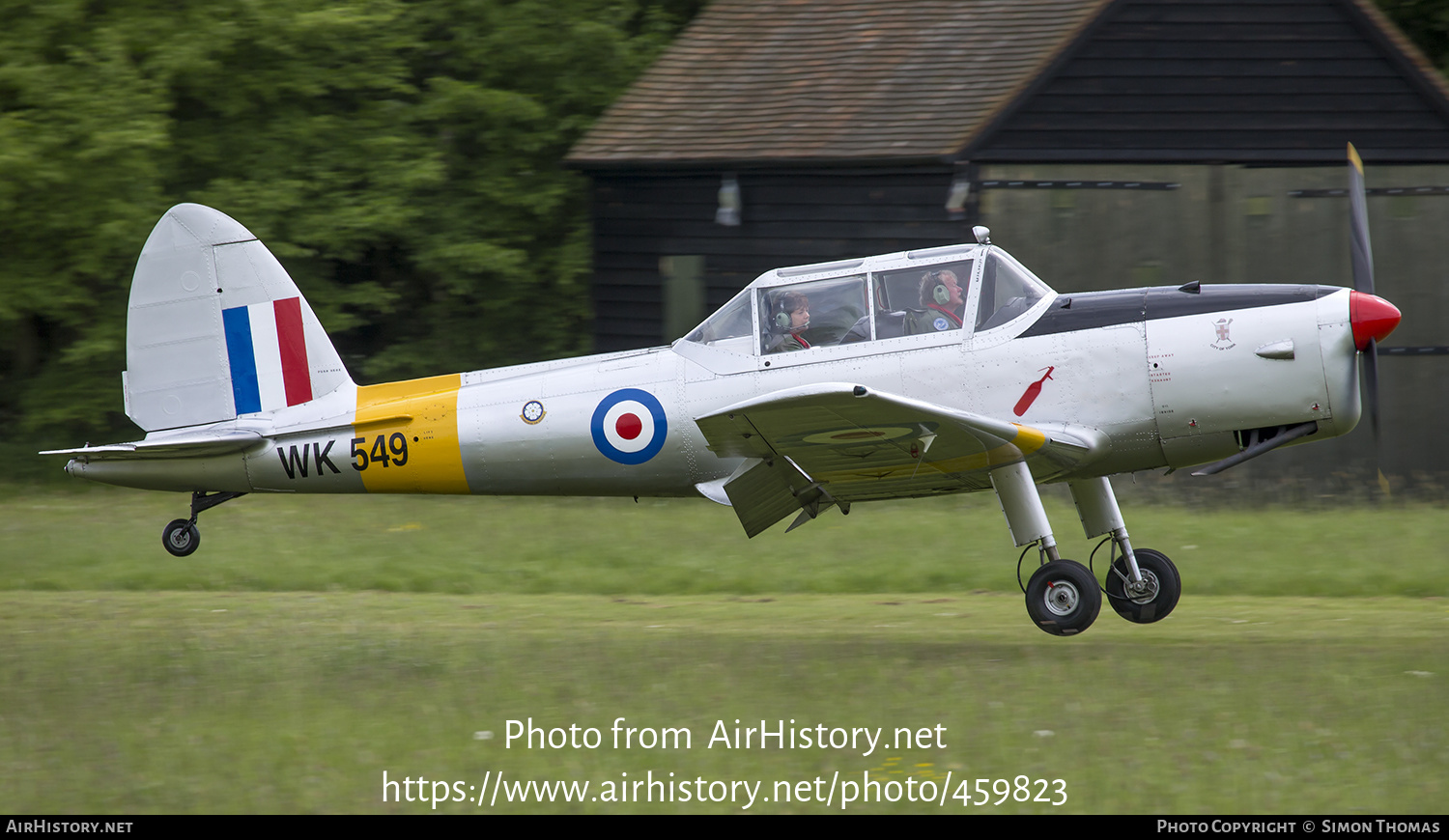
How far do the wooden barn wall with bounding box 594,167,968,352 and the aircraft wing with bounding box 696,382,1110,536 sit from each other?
Answer: 5711 mm

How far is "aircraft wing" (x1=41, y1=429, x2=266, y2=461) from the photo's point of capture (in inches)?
343

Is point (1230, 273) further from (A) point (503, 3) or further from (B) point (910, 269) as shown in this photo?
(A) point (503, 3)

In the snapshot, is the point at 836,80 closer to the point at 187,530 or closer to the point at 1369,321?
the point at 1369,321

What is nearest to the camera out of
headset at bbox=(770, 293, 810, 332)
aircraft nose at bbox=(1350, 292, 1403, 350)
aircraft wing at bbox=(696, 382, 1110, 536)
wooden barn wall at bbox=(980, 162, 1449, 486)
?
aircraft wing at bbox=(696, 382, 1110, 536)

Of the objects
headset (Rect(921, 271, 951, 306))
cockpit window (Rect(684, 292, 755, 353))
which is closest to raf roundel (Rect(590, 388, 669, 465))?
cockpit window (Rect(684, 292, 755, 353))

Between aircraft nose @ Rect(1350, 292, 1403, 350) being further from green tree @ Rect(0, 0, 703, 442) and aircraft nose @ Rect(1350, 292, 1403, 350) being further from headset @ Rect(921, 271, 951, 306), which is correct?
green tree @ Rect(0, 0, 703, 442)

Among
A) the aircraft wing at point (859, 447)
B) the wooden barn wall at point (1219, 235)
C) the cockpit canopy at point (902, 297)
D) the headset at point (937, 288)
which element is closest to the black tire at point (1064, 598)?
the aircraft wing at point (859, 447)

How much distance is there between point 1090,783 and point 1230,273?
857cm

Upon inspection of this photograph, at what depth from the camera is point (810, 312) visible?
806cm

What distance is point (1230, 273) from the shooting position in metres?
12.9

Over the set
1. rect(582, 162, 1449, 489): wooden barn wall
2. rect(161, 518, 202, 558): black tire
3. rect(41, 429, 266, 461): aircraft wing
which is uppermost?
rect(582, 162, 1449, 489): wooden barn wall

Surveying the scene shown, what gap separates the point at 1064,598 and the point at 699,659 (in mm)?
2032

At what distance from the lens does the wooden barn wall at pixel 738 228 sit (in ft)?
45.2

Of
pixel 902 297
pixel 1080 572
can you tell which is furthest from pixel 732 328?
pixel 1080 572
